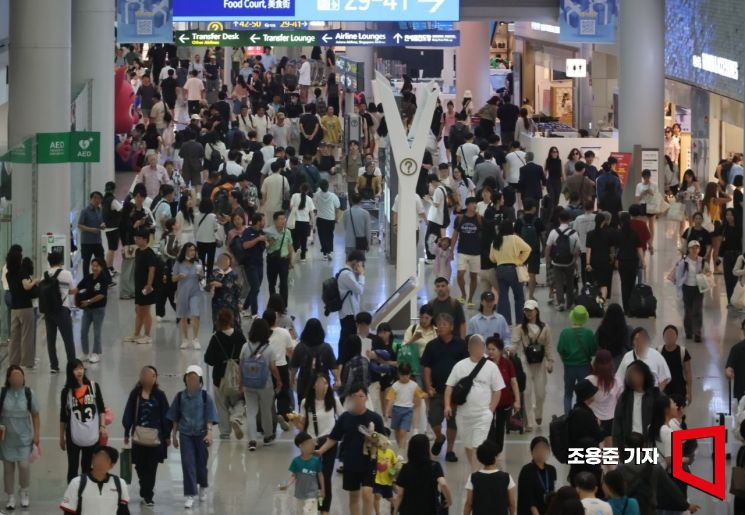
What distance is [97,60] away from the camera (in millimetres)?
28500

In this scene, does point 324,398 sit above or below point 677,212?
below

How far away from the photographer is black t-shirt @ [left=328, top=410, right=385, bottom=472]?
1213 centimetres

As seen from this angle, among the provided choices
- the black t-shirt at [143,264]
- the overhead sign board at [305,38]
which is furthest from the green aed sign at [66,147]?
the overhead sign board at [305,38]

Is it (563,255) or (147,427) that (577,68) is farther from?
(147,427)

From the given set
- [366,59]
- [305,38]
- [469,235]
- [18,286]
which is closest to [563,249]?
[469,235]

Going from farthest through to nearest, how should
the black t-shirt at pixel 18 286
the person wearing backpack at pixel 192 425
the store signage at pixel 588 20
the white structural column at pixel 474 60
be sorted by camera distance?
the white structural column at pixel 474 60
the store signage at pixel 588 20
the black t-shirt at pixel 18 286
the person wearing backpack at pixel 192 425

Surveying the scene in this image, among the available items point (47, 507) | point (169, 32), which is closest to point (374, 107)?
point (169, 32)

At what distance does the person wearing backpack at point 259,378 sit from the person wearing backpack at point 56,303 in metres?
3.16

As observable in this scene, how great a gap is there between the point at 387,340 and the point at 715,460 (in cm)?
322

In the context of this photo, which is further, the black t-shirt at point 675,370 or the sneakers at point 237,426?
the sneakers at point 237,426

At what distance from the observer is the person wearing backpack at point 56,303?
1736 centimetres

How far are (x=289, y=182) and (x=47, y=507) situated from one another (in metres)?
12.6

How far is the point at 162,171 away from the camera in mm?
25750

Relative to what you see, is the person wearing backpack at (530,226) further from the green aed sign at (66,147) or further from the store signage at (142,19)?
the store signage at (142,19)
